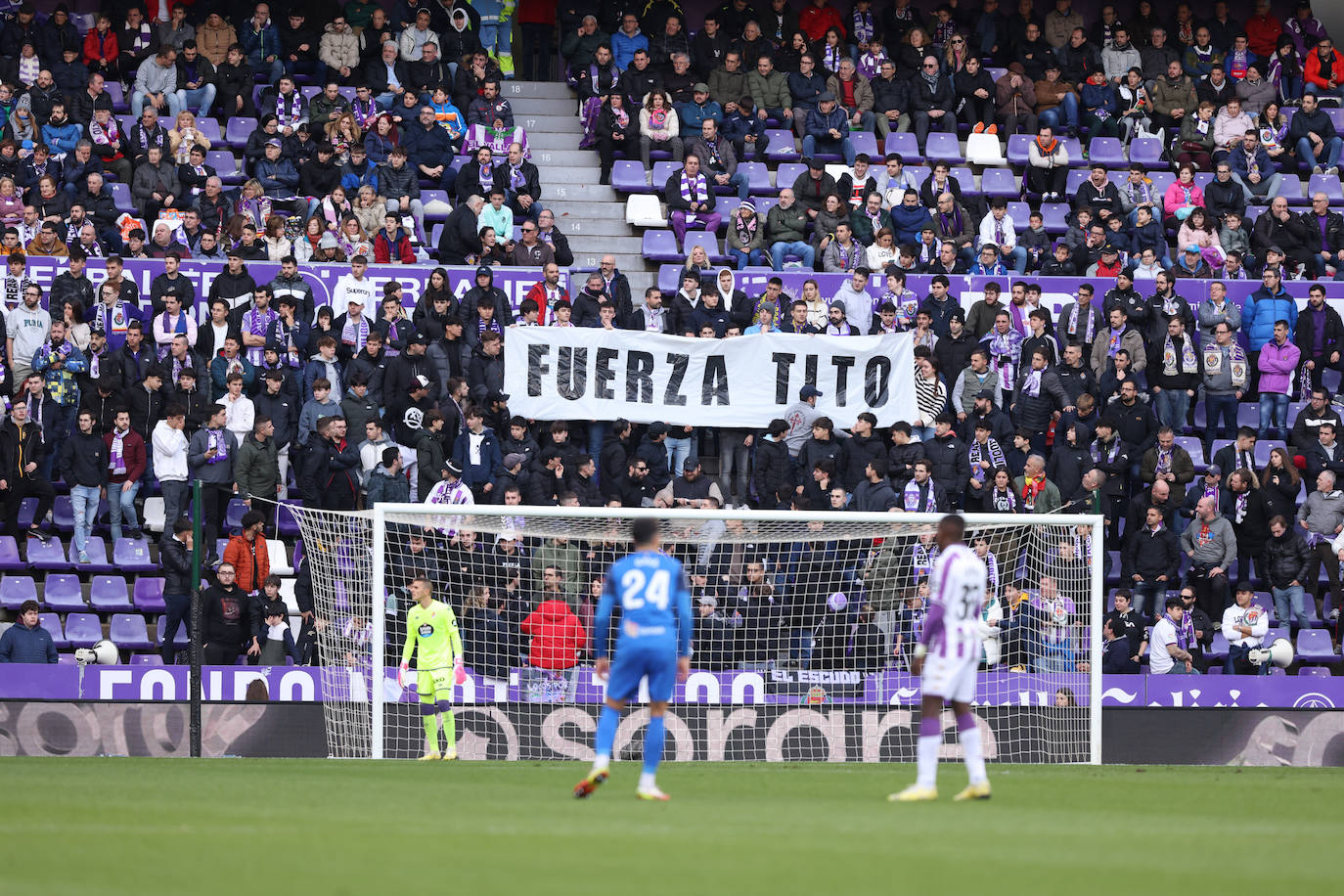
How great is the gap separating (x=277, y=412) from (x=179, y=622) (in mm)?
2735

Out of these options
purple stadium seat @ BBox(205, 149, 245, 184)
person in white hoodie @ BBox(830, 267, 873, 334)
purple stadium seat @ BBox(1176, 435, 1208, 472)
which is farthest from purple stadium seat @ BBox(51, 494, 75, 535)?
purple stadium seat @ BBox(1176, 435, 1208, 472)

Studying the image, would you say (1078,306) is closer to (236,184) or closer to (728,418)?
(728,418)

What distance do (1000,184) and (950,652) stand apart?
16.3 m

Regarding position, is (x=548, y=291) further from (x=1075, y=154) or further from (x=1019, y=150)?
(x=1075, y=154)

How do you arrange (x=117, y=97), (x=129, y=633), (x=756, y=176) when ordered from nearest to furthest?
1. (x=129, y=633)
2. (x=117, y=97)
3. (x=756, y=176)

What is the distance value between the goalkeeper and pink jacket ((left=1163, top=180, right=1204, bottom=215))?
1391cm

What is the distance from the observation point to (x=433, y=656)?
1650cm

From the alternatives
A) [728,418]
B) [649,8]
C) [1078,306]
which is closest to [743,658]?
[728,418]

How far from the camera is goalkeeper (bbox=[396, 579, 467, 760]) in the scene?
16484mm

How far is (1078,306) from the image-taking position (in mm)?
23203

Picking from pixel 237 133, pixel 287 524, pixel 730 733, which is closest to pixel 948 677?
pixel 730 733

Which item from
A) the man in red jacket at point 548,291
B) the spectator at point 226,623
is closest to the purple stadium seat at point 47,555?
the spectator at point 226,623

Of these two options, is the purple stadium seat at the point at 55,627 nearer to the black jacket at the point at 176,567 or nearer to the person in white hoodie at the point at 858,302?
the black jacket at the point at 176,567

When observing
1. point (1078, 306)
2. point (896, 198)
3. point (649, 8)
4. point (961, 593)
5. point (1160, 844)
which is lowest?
point (1160, 844)
